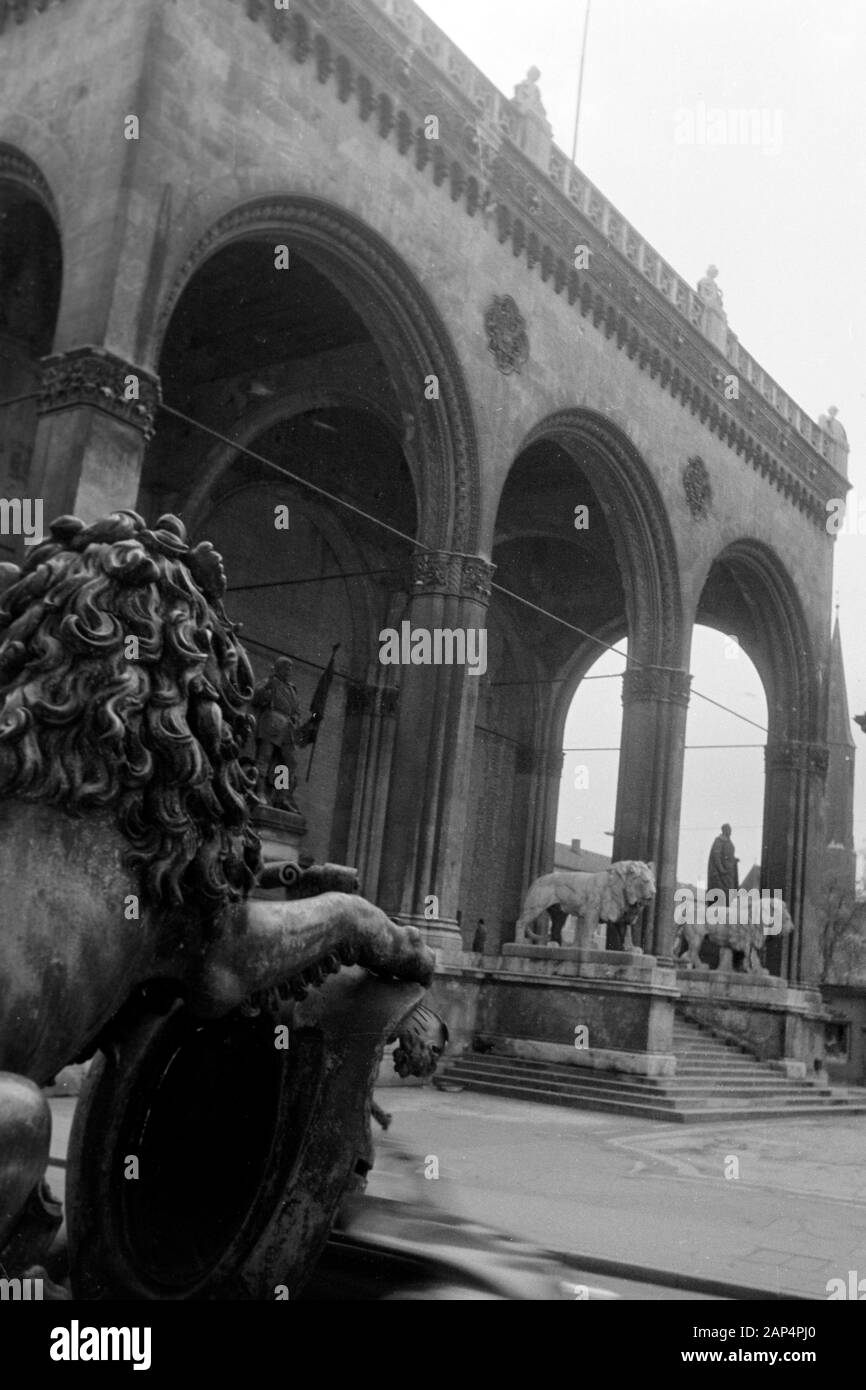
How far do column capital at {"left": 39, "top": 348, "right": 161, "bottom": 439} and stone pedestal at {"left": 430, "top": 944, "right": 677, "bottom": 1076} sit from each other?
272 inches

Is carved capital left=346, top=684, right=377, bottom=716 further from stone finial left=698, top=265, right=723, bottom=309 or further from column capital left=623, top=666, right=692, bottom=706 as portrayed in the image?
stone finial left=698, top=265, right=723, bottom=309

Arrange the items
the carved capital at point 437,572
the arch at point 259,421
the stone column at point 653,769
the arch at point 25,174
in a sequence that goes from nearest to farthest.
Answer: the arch at point 25,174 → the carved capital at point 437,572 → the arch at point 259,421 → the stone column at point 653,769

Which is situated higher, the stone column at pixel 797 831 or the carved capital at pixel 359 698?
the carved capital at pixel 359 698

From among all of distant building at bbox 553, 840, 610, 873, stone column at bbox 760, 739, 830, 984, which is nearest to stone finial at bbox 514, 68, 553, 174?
stone column at bbox 760, 739, 830, 984

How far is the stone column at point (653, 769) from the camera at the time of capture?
60.3 ft

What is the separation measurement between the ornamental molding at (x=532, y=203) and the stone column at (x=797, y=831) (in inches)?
182

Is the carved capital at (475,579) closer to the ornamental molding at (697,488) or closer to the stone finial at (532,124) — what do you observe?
the stone finial at (532,124)

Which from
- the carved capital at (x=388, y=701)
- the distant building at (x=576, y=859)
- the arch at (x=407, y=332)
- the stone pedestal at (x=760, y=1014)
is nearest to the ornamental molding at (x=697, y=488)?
the arch at (x=407, y=332)

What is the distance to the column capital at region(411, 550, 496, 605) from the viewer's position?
47.8ft

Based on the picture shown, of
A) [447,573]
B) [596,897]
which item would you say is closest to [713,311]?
[447,573]

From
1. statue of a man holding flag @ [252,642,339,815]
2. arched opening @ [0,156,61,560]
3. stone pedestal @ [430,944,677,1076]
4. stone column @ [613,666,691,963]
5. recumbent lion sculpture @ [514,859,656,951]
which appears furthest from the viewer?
stone column @ [613,666,691,963]

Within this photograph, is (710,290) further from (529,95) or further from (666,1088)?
(666,1088)

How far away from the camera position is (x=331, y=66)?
12867 mm
